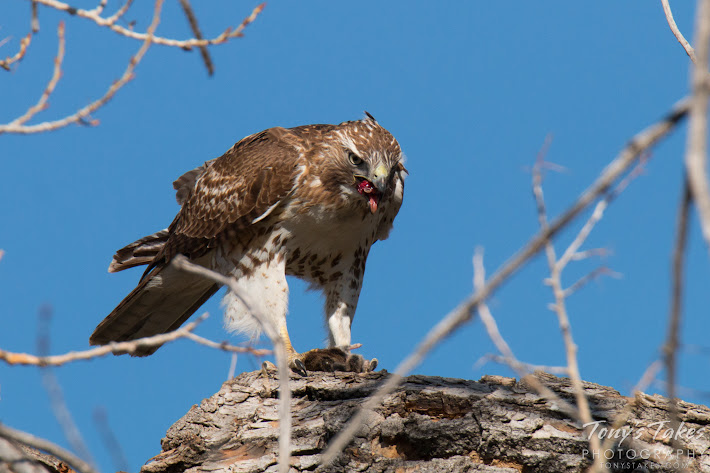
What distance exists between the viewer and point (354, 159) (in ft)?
19.1

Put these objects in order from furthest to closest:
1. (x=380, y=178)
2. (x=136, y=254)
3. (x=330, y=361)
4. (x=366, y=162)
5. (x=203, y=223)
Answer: (x=136, y=254)
(x=203, y=223)
(x=366, y=162)
(x=380, y=178)
(x=330, y=361)

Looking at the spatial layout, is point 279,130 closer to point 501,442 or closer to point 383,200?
point 383,200

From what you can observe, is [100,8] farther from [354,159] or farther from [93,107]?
[354,159]

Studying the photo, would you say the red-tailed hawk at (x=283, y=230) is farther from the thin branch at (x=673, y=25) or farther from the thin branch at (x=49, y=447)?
the thin branch at (x=49, y=447)

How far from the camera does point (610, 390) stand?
437 cm

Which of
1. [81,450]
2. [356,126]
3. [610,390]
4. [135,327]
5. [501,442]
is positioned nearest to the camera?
[81,450]

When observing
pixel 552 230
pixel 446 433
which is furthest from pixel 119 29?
pixel 446 433

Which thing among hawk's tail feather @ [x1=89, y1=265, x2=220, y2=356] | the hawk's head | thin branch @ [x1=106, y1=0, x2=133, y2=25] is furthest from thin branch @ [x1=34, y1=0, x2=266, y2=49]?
hawk's tail feather @ [x1=89, y1=265, x2=220, y2=356]

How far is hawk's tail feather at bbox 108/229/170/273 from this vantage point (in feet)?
22.7

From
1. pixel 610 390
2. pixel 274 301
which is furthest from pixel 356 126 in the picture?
pixel 610 390

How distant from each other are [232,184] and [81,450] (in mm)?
4425

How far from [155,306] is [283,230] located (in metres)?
1.55

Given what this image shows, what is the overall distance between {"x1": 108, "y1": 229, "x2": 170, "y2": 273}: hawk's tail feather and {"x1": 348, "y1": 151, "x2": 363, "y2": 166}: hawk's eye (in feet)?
6.90

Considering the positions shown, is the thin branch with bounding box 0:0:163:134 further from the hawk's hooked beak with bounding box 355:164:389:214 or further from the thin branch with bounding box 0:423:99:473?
the hawk's hooked beak with bounding box 355:164:389:214
